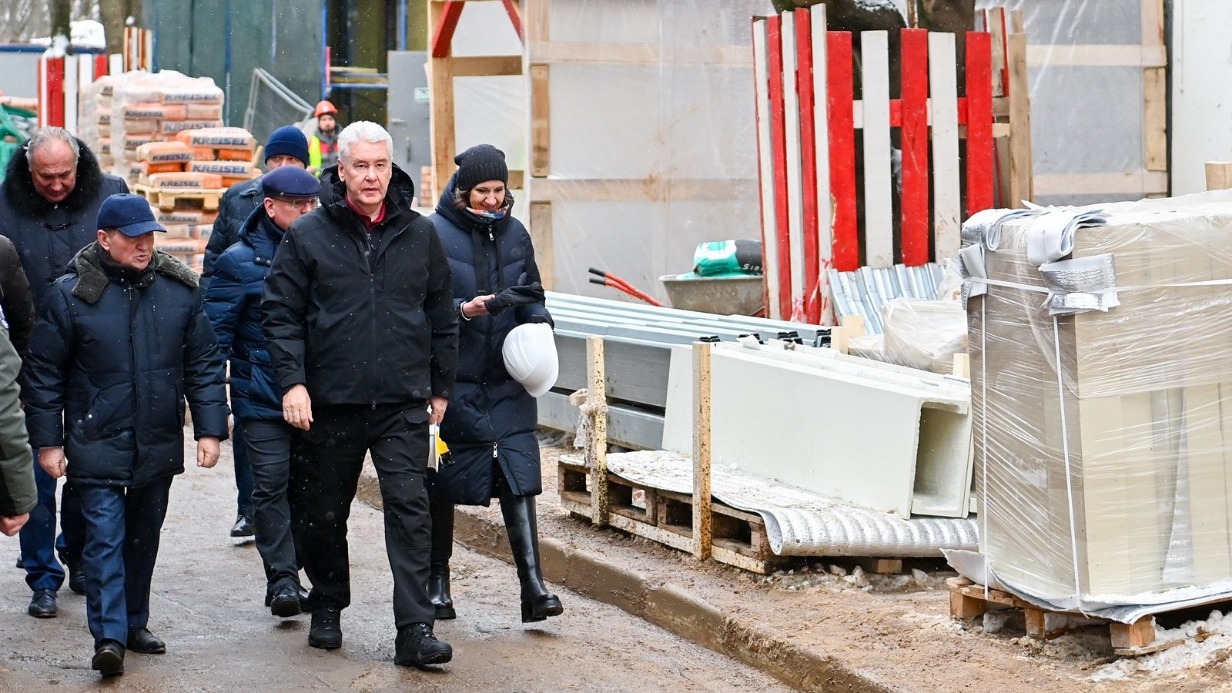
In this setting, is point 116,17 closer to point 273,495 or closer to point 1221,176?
point 273,495

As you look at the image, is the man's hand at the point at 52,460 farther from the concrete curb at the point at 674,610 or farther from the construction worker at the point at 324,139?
the construction worker at the point at 324,139

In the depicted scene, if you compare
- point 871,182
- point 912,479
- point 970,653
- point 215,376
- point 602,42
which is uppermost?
point 602,42

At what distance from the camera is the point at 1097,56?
1149cm

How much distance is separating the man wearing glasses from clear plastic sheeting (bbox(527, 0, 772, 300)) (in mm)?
6168

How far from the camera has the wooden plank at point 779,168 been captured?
1094 cm

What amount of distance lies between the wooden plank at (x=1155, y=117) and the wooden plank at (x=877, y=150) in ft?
7.07

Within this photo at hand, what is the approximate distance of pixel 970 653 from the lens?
5398 millimetres

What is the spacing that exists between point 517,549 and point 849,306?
15.4 ft

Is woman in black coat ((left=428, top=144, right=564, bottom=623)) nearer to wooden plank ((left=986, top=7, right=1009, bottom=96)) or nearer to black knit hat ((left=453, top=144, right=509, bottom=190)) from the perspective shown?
black knit hat ((left=453, top=144, right=509, bottom=190))

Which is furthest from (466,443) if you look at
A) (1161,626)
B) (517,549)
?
(1161,626)

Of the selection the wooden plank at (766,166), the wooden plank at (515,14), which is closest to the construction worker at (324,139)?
the wooden plank at (515,14)

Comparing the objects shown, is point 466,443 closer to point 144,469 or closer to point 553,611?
point 553,611

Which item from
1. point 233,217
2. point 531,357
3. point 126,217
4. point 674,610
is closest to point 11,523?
point 126,217

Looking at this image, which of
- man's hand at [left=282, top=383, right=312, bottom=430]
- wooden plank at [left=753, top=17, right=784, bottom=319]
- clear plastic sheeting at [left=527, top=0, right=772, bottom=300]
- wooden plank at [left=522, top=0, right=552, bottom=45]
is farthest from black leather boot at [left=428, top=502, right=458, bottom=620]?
wooden plank at [left=522, top=0, right=552, bottom=45]
